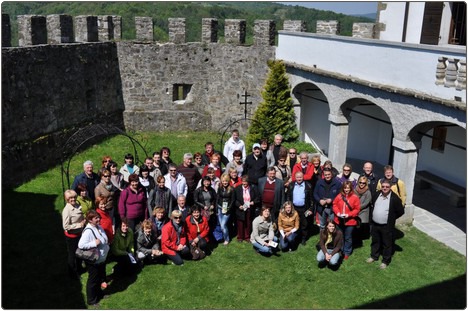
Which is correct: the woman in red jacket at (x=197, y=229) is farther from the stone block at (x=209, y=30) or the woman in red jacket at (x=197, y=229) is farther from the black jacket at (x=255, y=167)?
the stone block at (x=209, y=30)

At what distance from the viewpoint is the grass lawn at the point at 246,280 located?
25.2ft

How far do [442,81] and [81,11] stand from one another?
4751 cm

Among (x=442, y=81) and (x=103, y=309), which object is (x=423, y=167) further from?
(x=103, y=309)

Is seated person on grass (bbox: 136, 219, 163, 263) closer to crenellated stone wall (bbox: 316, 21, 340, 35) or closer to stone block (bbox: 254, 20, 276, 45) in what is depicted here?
crenellated stone wall (bbox: 316, 21, 340, 35)

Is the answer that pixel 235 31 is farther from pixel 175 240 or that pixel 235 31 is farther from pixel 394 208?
pixel 394 208

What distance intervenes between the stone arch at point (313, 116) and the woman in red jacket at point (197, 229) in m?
7.21

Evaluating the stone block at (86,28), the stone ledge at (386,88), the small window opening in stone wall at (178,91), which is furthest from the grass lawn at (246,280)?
the small window opening in stone wall at (178,91)

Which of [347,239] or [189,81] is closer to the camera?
[347,239]

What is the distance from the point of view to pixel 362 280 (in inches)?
328

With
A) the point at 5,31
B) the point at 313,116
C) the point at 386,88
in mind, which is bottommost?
the point at 313,116

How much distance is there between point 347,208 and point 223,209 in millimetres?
2230

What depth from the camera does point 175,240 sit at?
852 cm

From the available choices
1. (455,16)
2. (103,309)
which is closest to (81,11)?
(455,16)

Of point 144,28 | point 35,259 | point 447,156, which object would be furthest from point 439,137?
point 35,259
